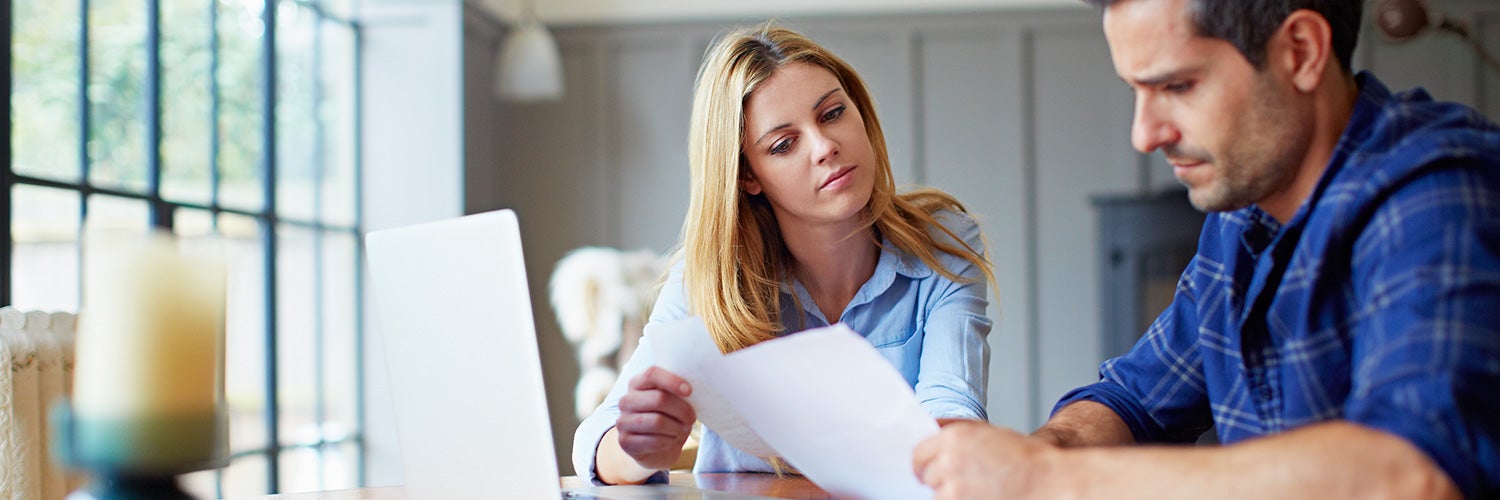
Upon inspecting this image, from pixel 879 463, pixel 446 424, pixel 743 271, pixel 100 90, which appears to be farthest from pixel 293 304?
pixel 879 463

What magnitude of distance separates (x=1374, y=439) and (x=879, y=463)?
38cm

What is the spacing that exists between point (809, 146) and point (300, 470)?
291cm

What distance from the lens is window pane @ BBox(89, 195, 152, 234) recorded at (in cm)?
294

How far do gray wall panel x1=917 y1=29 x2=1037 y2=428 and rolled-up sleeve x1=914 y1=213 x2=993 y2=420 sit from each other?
139 inches

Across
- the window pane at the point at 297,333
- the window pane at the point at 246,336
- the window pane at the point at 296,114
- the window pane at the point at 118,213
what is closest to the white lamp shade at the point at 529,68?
the window pane at the point at 296,114

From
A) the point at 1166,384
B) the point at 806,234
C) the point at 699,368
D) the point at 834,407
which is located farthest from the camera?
the point at 806,234

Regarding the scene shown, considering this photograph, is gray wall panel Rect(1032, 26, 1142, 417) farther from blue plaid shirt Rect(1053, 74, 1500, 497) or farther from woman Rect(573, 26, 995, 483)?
blue plaid shirt Rect(1053, 74, 1500, 497)

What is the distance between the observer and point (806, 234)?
192 cm

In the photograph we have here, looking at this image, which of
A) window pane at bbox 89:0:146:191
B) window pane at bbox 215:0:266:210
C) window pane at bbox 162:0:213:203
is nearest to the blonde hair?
window pane at bbox 89:0:146:191

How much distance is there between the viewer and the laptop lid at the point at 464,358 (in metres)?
1.06

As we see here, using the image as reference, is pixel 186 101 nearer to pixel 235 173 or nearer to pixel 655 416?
pixel 235 173

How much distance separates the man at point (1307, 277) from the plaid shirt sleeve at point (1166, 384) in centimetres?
4

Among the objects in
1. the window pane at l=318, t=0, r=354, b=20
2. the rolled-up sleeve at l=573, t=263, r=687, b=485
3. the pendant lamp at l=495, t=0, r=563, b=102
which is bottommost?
the rolled-up sleeve at l=573, t=263, r=687, b=485

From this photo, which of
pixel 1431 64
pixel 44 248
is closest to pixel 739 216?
pixel 44 248
